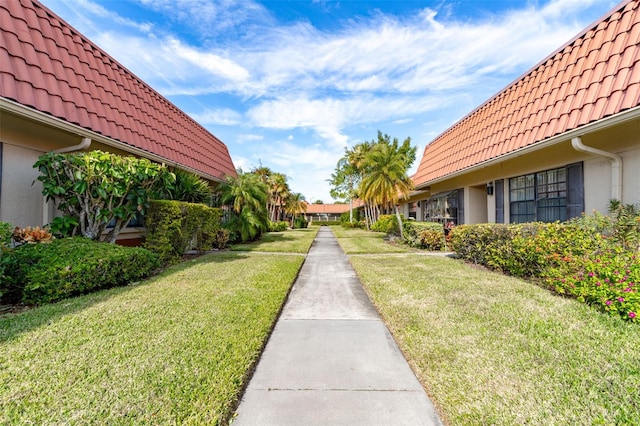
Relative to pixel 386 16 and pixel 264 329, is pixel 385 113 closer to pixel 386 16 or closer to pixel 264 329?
pixel 386 16

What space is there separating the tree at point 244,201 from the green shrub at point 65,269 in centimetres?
758

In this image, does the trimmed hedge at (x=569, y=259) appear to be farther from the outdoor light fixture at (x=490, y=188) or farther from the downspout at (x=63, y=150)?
the downspout at (x=63, y=150)

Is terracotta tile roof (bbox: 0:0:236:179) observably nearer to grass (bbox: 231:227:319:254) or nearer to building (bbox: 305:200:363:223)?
grass (bbox: 231:227:319:254)

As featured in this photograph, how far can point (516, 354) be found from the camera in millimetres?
2934

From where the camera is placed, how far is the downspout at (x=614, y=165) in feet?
19.5

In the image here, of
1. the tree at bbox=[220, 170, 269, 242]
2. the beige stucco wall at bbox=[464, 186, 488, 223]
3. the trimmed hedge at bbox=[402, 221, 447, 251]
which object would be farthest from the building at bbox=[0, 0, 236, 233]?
the beige stucco wall at bbox=[464, 186, 488, 223]

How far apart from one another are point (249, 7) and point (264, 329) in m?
10.9

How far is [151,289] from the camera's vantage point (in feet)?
17.4

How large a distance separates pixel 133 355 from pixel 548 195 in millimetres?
10122

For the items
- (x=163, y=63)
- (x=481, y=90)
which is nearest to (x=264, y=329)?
(x=163, y=63)

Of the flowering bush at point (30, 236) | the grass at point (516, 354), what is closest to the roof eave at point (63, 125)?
the flowering bush at point (30, 236)

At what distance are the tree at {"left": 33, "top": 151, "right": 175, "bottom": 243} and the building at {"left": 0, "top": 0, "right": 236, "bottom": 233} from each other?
47 centimetres

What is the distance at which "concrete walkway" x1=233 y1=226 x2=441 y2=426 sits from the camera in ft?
6.97

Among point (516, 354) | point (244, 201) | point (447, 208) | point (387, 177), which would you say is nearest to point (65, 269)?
Answer: point (516, 354)
